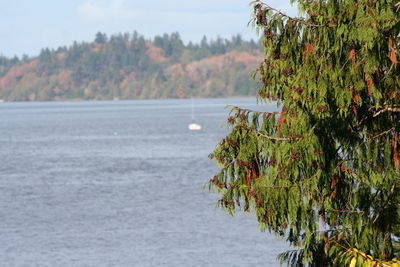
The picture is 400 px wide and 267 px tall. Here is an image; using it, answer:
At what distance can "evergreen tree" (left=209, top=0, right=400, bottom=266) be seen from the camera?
12203 millimetres

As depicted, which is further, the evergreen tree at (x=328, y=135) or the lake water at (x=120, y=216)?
the lake water at (x=120, y=216)

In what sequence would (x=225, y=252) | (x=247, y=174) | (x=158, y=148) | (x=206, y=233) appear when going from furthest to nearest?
(x=158, y=148), (x=206, y=233), (x=225, y=252), (x=247, y=174)

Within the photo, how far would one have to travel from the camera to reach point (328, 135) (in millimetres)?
12977

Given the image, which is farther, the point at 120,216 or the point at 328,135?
the point at 120,216

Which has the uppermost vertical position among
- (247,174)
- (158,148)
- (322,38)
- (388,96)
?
(322,38)

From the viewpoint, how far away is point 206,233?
41656 mm

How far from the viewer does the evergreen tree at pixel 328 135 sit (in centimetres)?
1220

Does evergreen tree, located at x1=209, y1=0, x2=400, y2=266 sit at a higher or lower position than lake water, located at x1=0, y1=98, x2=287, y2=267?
higher

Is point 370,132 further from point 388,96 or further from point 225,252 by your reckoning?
point 225,252

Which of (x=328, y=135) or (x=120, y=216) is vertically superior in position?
(x=328, y=135)

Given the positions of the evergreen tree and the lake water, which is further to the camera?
the lake water

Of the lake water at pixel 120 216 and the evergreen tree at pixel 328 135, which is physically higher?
the evergreen tree at pixel 328 135

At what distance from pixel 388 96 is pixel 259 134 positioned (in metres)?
2.11

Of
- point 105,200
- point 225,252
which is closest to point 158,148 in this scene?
point 105,200
